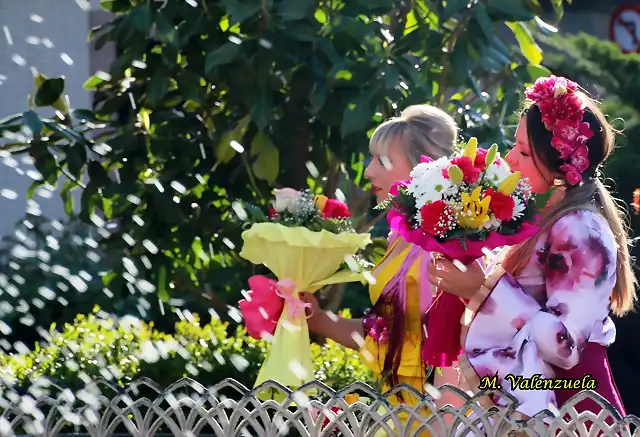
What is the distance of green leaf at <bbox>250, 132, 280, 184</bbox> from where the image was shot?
4535 millimetres

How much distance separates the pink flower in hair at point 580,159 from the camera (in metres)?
2.75

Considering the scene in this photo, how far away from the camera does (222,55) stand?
4.32 metres

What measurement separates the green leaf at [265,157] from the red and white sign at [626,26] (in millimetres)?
9991

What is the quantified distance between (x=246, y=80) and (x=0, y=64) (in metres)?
5.36

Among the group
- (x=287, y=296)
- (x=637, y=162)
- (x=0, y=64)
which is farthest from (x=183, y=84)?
(x=0, y=64)

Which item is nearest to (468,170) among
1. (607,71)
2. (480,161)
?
(480,161)

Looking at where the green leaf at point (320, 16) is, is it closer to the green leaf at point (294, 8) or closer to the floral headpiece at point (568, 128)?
the green leaf at point (294, 8)

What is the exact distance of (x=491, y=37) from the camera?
4.34m

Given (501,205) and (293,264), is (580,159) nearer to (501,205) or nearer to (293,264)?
(501,205)

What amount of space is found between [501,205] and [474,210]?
0.06 metres

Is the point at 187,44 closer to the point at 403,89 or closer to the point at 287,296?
the point at 403,89

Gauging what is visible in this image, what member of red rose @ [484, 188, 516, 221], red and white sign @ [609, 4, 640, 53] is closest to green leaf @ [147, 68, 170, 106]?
red rose @ [484, 188, 516, 221]

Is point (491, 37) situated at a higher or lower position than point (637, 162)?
higher

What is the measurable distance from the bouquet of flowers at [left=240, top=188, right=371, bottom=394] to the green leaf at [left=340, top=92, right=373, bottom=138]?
0.74 metres
